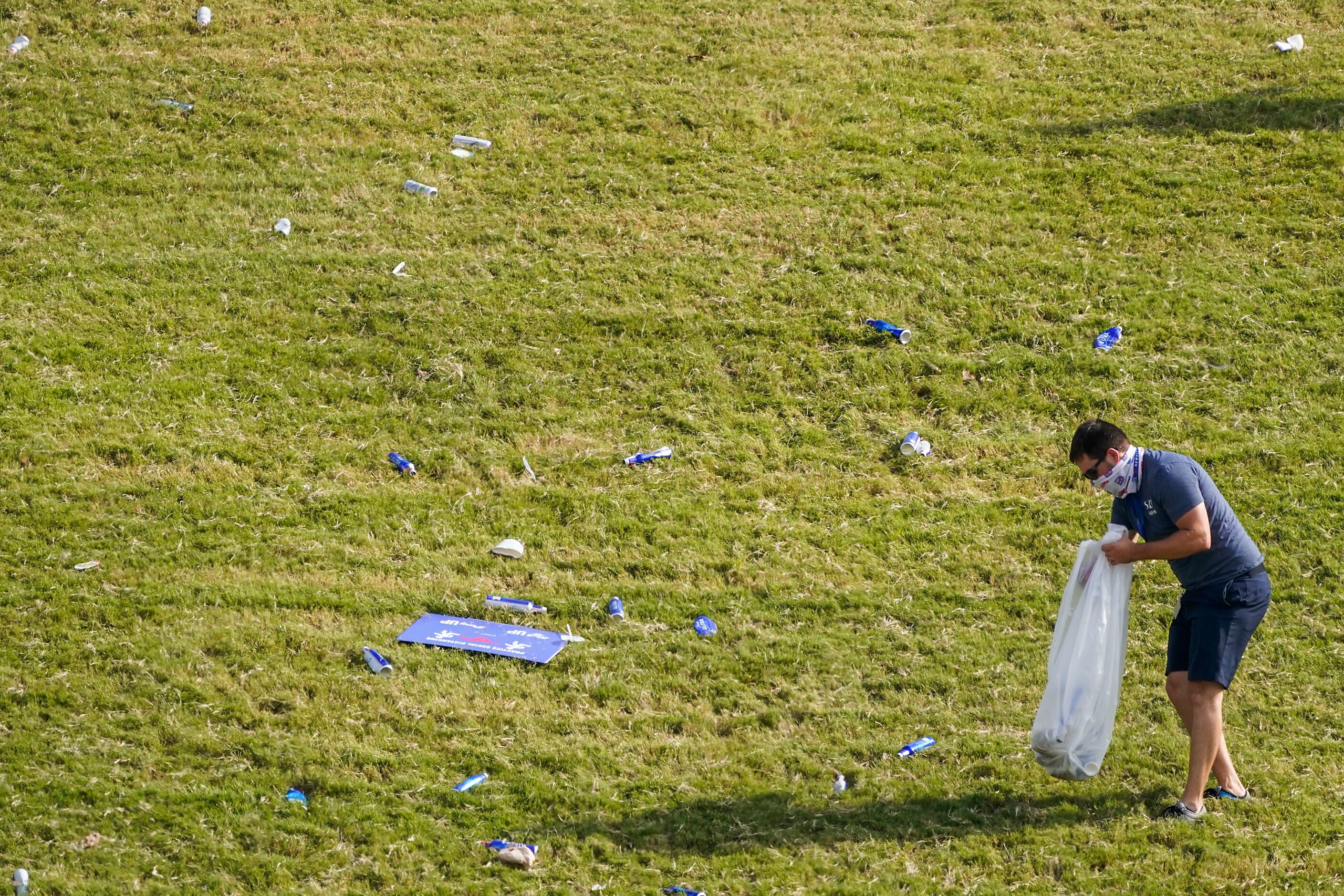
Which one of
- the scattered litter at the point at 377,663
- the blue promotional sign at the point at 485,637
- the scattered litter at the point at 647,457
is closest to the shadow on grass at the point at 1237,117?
the scattered litter at the point at 647,457

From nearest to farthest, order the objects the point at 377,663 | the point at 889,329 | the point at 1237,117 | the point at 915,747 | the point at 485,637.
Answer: the point at 915,747 → the point at 377,663 → the point at 485,637 → the point at 889,329 → the point at 1237,117

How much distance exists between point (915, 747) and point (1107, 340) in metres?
5.31

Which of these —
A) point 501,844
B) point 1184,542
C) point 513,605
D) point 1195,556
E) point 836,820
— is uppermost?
point 1184,542

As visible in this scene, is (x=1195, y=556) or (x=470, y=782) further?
(x=470, y=782)

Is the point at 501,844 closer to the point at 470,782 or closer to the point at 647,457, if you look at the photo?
the point at 470,782

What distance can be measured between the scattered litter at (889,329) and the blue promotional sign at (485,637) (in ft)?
15.4

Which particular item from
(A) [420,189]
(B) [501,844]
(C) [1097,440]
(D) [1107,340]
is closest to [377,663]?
(B) [501,844]

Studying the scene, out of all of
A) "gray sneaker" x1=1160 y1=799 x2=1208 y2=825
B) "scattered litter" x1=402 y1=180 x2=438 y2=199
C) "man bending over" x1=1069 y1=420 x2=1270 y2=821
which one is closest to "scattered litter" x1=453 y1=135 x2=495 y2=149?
"scattered litter" x1=402 y1=180 x2=438 y2=199

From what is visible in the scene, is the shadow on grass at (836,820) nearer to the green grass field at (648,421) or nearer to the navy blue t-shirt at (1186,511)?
the green grass field at (648,421)

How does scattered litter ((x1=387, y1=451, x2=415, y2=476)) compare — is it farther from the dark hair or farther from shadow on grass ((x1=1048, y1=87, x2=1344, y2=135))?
shadow on grass ((x1=1048, y1=87, x2=1344, y2=135))

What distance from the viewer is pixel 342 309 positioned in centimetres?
1166

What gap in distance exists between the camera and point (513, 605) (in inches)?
342

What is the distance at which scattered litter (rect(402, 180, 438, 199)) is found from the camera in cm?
1322

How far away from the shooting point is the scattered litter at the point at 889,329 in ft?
37.8
